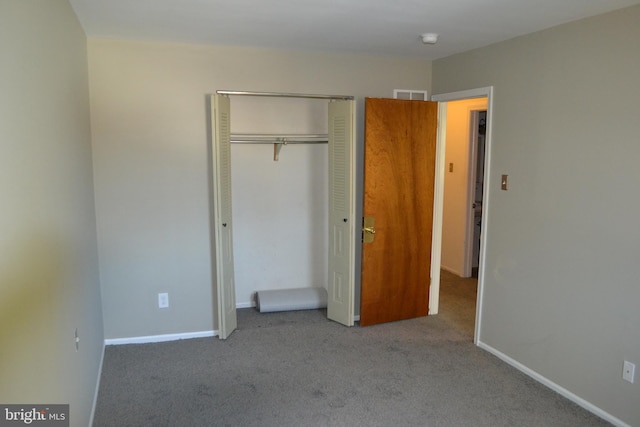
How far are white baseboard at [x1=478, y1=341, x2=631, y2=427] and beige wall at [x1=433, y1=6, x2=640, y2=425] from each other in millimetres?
26

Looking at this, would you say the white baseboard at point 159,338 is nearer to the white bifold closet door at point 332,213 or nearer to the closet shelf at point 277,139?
the white bifold closet door at point 332,213

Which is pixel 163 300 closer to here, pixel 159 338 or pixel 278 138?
pixel 159 338

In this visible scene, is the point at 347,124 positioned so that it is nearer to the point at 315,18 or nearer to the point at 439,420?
the point at 315,18

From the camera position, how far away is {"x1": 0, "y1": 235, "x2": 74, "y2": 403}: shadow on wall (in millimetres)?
1237

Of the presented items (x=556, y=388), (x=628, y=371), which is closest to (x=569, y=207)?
(x=628, y=371)

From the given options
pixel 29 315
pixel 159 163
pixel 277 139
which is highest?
pixel 277 139

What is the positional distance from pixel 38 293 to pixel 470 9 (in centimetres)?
255

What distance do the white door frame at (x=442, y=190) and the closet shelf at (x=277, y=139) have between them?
3.50 ft

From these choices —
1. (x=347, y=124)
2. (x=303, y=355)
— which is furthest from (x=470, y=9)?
(x=303, y=355)

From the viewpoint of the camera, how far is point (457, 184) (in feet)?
18.5

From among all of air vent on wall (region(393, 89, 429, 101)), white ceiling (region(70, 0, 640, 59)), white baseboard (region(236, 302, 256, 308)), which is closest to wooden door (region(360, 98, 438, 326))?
air vent on wall (region(393, 89, 429, 101))

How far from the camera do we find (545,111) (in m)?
2.98

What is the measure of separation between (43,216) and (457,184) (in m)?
4.84

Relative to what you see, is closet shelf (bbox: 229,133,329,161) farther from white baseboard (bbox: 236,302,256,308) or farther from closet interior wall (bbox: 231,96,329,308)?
white baseboard (bbox: 236,302,256,308)
